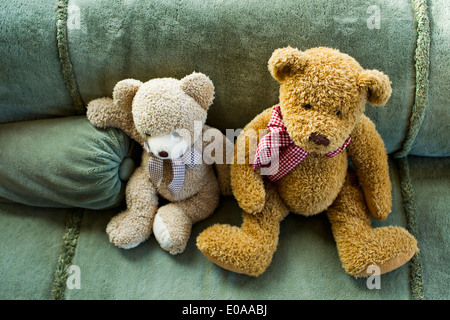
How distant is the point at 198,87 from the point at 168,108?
0.28 ft

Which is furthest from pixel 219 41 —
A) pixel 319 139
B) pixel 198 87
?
pixel 319 139

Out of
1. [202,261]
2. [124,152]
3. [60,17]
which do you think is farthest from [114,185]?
[60,17]

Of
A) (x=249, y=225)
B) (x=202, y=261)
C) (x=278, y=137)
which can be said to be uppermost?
(x=278, y=137)

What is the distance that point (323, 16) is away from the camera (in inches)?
30.4

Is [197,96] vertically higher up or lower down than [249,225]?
higher up

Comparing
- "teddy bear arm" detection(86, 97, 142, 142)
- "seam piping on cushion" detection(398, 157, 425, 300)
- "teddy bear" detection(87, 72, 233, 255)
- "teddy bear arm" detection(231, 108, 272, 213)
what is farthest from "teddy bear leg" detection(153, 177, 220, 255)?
"seam piping on cushion" detection(398, 157, 425, 300)

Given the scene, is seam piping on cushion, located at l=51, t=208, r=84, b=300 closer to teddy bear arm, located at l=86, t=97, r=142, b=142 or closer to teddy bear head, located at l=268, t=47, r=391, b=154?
teddy bear arm, located at l=86, t=97, r=142, b=142

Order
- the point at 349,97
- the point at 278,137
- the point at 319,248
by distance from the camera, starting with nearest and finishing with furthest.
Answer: the point at 349,97 → the point at 278,137 → the point at 319,248

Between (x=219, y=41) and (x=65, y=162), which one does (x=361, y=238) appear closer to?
(x=219, y=41)

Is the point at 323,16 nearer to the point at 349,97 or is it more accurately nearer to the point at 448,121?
the point at 349,97

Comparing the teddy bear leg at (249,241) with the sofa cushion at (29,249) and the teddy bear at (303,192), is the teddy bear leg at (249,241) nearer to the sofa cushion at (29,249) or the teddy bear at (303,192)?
the teddy bear at (303,192)

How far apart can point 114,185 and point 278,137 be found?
1.38ft

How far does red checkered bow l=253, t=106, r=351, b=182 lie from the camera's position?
2.39 ft

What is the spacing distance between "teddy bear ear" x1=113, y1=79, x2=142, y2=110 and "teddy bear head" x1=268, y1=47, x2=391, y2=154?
12.2 inches
